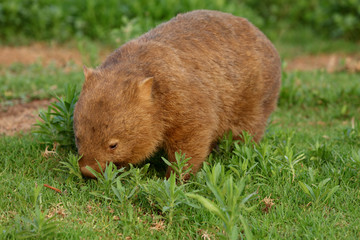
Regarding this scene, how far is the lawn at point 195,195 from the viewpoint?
3029 mm

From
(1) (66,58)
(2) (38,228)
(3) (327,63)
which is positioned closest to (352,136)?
(2) (38,228)

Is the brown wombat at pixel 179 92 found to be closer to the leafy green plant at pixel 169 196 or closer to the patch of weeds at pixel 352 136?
the leafy green plant at pixel 169 196

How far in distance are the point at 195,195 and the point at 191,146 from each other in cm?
110

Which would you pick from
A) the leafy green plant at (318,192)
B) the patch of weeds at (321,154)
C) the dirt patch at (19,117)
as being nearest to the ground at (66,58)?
the dirt patch at (19,117)

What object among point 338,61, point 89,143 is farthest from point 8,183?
point 338,61

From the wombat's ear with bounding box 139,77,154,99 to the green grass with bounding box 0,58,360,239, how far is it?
1.92 ft

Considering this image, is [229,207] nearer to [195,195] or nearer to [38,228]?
[195,195]

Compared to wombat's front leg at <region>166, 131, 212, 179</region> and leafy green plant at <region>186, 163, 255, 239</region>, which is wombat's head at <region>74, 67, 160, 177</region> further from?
leafy green plant at <region>186, 163, 255, 239</region>

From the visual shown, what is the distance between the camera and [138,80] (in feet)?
12.1

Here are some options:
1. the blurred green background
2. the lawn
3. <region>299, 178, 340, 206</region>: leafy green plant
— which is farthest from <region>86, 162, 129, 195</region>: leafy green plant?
the blurred green background

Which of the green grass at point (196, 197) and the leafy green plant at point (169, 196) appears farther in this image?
the leafy green plant at point (169, 196)

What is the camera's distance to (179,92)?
3.82 m

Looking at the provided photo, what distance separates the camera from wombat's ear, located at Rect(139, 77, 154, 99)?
3.64 metres

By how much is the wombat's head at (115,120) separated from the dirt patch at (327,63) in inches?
209
